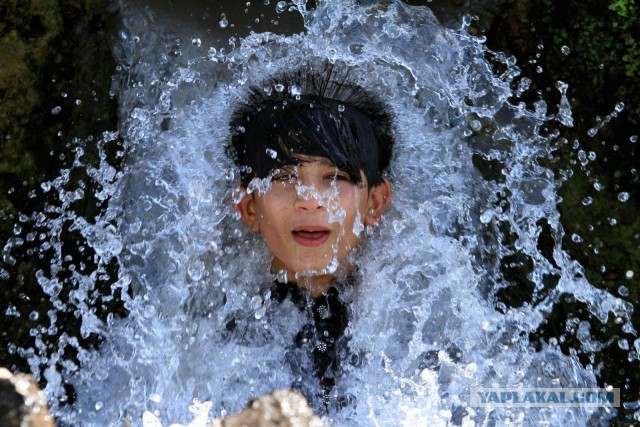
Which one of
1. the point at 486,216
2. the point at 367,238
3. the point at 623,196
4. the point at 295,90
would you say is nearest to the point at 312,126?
the point at 295,90

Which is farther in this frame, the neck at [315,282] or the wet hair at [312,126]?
the neck at [315,282]

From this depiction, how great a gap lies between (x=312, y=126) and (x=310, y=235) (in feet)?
1.24

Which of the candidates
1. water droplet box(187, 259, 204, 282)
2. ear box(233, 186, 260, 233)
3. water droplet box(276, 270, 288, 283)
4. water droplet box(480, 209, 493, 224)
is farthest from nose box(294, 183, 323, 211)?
water droplet box(480, 209, 493, 224)

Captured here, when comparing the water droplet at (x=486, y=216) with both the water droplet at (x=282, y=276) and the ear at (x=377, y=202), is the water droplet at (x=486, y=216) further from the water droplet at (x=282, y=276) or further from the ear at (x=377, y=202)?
the water droplet at (x=282, y=276)

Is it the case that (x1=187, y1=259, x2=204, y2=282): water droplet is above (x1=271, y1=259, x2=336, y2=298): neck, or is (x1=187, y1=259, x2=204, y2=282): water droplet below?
below

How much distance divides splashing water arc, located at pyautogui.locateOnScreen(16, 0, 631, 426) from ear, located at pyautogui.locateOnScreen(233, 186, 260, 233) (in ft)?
0.49

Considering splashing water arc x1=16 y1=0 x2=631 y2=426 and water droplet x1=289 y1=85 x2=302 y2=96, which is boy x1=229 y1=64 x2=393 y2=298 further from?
splashing water arc x1=16 y1=0 x2=631 y2=426

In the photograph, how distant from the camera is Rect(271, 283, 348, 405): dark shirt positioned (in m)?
2.87

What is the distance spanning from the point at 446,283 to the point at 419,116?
0.68 meters

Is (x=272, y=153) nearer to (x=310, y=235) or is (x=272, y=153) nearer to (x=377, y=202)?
(x=310, y=235)

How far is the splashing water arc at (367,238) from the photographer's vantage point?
290cm

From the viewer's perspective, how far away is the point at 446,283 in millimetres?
3020

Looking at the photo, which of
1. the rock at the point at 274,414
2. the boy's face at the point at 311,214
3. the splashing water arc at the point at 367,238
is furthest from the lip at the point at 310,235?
the rock at the point at 274,414

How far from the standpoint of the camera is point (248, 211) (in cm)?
296
